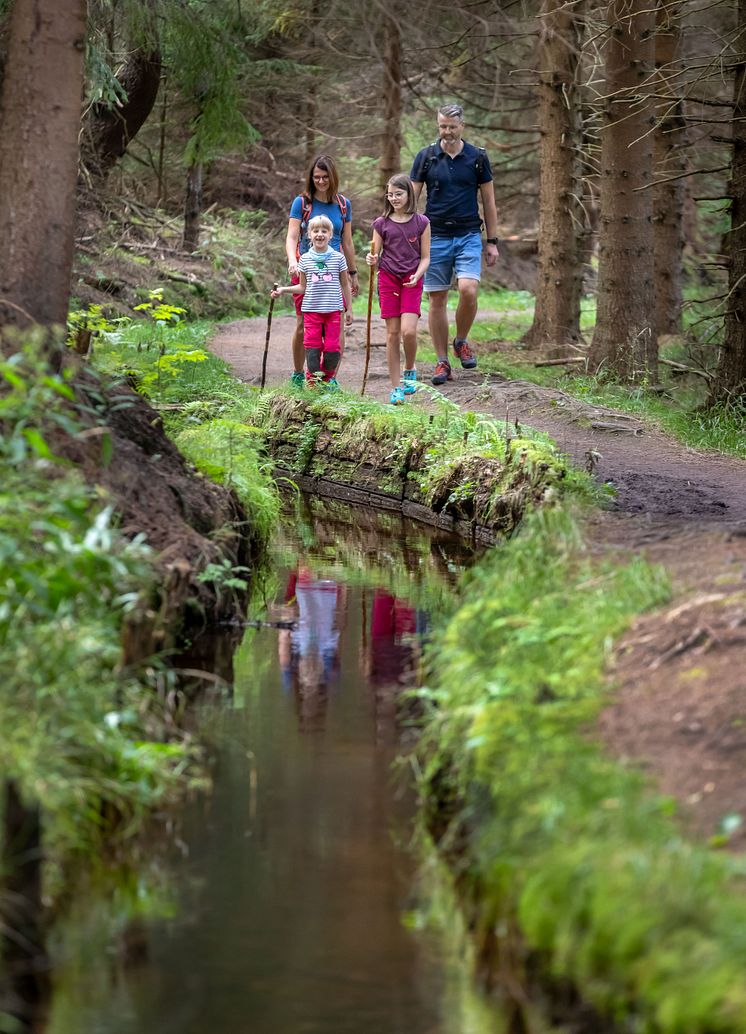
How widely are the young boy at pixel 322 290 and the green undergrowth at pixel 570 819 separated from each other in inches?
226

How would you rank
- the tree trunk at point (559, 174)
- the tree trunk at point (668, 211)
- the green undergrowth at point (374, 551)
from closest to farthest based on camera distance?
the green undergrowth at point (374, 551), the tree trunk at point (559, 174), the tree trunk at point (668, 211)

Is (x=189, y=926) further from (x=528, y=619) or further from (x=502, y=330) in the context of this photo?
(x=502, y=330)

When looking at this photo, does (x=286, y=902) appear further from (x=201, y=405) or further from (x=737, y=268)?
(x=737, y=268)

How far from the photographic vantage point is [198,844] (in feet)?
17.7

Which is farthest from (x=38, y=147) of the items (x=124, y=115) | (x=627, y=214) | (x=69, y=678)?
(x=124, y=115)

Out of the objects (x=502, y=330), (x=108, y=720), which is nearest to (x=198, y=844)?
(x=108, y=720)

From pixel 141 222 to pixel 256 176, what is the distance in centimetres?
812

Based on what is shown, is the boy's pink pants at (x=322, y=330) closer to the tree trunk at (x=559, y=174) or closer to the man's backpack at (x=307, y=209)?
the man's backpack at (x=307, y=209)

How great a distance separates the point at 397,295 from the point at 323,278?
0.72m

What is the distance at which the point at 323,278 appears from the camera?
12703 mm

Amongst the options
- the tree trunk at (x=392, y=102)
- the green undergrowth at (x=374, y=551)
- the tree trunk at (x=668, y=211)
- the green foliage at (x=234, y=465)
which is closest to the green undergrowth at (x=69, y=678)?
the green undergrowth at (x=374, y=551)

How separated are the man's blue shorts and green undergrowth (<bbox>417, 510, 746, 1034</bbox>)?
20.3 feet

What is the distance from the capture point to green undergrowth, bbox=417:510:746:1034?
3.69m

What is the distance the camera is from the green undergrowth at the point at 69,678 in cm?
509
